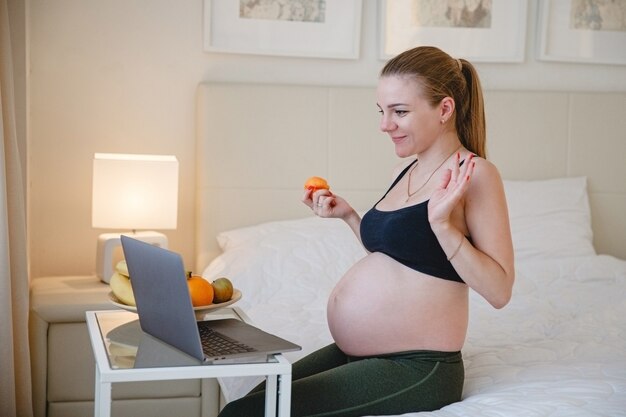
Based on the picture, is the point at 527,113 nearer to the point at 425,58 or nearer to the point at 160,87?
the point at 160,87

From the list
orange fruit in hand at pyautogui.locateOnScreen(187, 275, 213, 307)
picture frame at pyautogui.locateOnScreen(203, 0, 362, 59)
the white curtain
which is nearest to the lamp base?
the white curtain

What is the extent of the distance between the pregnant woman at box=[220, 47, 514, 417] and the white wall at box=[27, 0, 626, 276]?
1.62 metres

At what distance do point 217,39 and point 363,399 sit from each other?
2.09m

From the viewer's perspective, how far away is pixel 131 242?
65.8 inches

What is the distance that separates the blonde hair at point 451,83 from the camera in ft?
6.21

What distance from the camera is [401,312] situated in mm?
1823

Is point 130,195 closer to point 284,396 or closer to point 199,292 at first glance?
point 199,292

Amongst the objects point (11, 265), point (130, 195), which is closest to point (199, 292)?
point (11, 265)

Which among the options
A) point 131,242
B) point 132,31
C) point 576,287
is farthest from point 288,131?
point 131,242

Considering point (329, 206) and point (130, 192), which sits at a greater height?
point (329, 206)

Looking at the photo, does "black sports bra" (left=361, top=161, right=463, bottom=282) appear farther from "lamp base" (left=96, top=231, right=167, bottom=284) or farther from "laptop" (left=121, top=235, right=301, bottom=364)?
"lamp base" (left=96, top=231, right=167, bottom=284)

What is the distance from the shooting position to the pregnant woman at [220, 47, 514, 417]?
5.62 feet

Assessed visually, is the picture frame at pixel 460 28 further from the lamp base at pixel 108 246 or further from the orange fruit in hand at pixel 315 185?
the orange fruit in hand at pixel 315 185

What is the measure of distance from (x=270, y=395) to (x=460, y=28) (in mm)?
A: 2420
